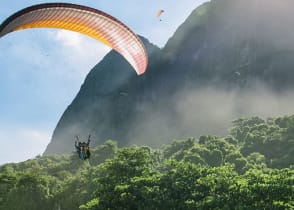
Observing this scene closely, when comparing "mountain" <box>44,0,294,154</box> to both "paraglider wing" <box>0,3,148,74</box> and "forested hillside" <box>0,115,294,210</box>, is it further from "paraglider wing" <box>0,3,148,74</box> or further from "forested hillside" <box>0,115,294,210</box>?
"paraglider wing" <box>0,3,148,74</box>

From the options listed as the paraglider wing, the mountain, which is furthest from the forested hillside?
the mountain

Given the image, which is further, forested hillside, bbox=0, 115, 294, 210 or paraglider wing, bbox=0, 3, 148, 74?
forested hillside, bbox=0, 115, 294, 210

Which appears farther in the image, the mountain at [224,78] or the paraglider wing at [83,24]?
the mountain at [224,78]

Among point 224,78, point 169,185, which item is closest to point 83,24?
point 169,185

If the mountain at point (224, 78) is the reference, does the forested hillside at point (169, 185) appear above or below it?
below

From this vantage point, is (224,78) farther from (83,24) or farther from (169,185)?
(83,24)

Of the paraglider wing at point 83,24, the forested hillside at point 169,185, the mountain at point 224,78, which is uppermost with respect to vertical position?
the mountain at point 224,78

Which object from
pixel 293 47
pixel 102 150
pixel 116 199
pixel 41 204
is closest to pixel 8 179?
pixel 41 204

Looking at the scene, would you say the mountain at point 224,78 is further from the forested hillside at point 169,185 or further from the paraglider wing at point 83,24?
the paraglider wing at point 83,24

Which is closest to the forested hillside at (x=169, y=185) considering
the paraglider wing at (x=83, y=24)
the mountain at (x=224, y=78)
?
the paraglider wing at (x=83, y=24)
